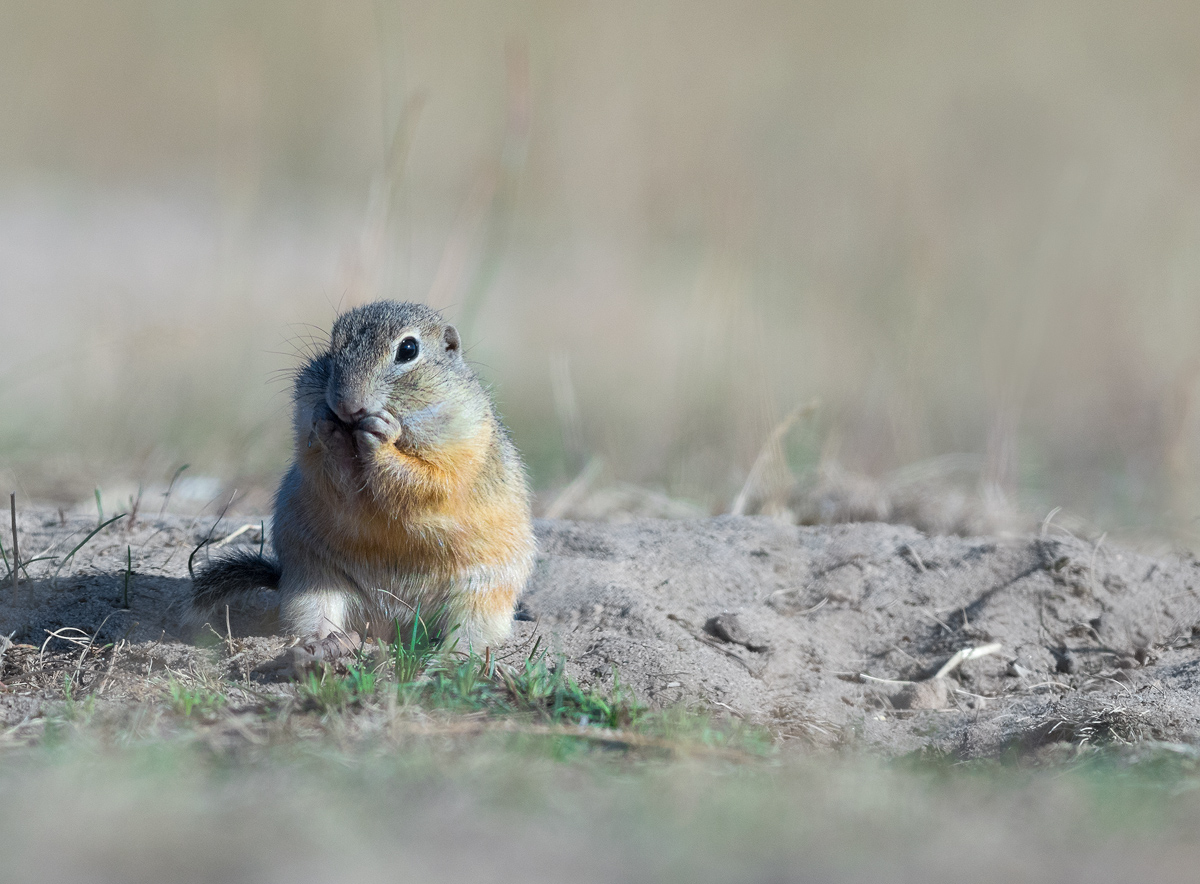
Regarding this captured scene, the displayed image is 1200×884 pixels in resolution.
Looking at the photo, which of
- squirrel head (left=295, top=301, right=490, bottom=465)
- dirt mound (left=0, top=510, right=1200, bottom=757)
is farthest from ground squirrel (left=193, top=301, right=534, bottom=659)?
dirt mound (left=0, top=510, right=1200, bottom=757)

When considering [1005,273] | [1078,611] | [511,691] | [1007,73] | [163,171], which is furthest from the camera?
[163,171]

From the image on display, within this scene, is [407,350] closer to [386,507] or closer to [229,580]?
[386,507]

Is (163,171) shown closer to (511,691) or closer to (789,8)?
(789,8)

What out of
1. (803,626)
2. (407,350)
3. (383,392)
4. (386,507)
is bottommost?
(803,626)

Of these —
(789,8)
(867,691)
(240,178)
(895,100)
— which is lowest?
(867,691)

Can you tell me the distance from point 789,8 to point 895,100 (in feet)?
10.3

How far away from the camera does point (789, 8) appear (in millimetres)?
15078

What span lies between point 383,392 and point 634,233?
317 inches

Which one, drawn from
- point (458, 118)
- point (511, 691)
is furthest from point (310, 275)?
point (511, 691)

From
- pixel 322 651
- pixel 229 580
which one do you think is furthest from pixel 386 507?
pixel 229 580

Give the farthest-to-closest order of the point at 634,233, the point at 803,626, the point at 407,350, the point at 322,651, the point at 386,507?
the point at 634,233
the point at 803,626
the point at 407,350
the point at 386,507
the point at 322,651

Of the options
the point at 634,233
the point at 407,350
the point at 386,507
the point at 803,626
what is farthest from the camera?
the point at 634,233

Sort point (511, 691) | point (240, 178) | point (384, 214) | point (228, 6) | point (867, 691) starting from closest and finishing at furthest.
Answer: point (511, 691) → point (867, 691) → point (384, 214) → point (240, 178) → point (228, 6)

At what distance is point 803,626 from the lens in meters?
4.20
